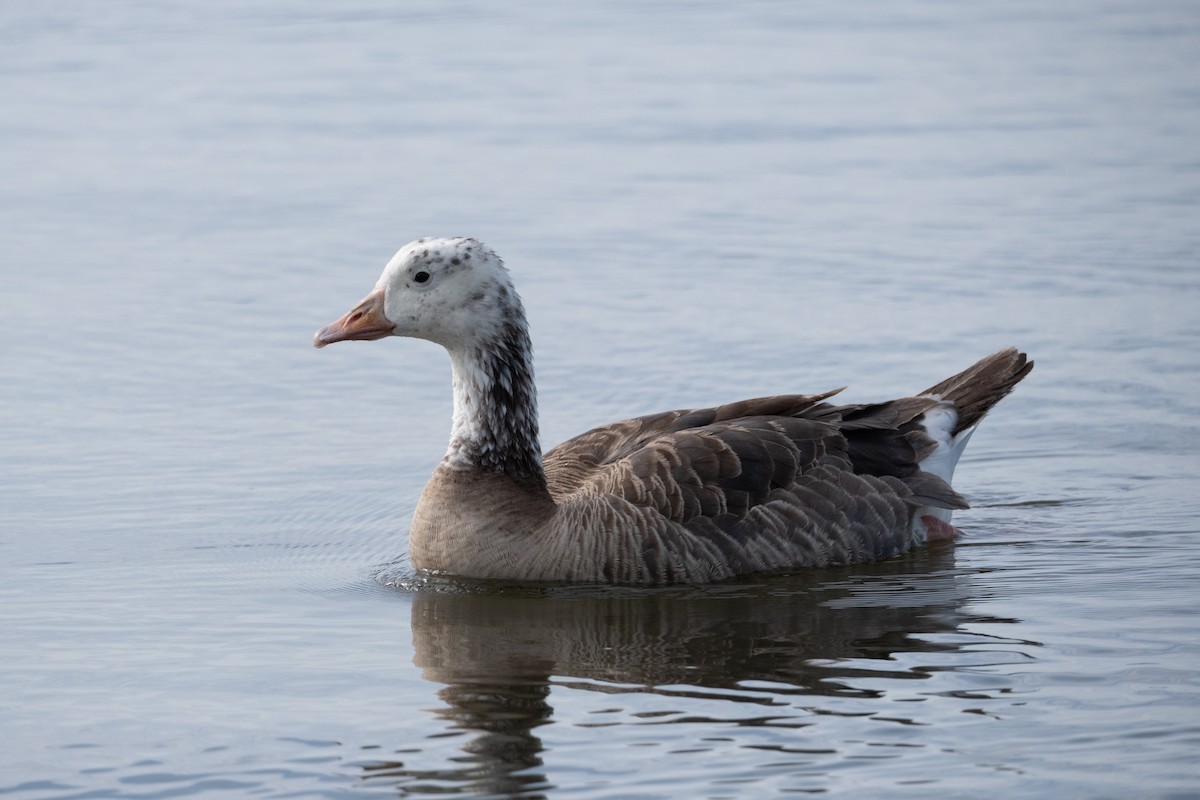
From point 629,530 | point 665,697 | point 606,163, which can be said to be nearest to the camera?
point 665,697

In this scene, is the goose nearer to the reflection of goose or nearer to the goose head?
the goose head

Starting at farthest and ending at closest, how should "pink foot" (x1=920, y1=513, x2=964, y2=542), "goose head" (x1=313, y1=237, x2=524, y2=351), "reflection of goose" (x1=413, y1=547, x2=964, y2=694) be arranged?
"pink foot" (x1=920, y1=513, x2=964, y2=542) → "goose head" (x1=313, y1=237, x2=524, y2=351) → "reflection of goose" (x1=413, y1=547, x2=964, y2=694)

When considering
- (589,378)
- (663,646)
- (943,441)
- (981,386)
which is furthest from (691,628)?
(589,378)

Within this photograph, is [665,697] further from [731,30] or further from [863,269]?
[731,30]

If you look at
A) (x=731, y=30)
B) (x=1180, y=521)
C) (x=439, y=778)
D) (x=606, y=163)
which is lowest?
(x=439, y=778)

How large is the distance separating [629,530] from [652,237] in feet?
25.3

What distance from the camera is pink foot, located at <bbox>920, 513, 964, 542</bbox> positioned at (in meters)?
11.6

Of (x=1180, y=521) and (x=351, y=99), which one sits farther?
(x=351, y=99)

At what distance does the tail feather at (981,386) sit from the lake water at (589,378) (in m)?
0.67

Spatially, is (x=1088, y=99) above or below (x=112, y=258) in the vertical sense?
above

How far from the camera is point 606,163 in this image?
67.4 ft

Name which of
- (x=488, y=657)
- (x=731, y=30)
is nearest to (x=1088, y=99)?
(x=731, y=30)

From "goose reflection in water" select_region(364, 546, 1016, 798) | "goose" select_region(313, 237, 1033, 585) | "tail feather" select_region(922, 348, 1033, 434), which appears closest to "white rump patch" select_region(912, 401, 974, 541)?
"tail feather" select_region(922, 348, 1033, 434)

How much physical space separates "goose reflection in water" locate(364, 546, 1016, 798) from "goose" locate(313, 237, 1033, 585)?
0.52 ft
